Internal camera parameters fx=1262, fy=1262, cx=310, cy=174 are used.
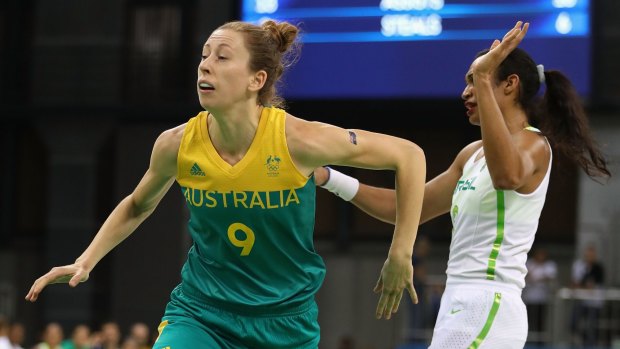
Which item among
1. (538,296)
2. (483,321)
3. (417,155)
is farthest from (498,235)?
(538,296)

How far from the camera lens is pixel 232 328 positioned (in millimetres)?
4598

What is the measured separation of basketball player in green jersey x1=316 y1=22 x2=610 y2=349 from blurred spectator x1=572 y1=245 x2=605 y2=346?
928cm

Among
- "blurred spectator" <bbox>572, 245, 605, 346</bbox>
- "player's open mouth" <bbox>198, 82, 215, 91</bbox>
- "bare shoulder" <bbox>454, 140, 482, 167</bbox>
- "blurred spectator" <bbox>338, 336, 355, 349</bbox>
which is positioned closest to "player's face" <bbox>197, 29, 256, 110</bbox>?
"player's open mouth" <bbox>198, 82, 215, 91</bbox>

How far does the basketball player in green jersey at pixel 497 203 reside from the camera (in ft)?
15.5

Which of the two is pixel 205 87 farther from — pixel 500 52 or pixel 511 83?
pixel 511 83

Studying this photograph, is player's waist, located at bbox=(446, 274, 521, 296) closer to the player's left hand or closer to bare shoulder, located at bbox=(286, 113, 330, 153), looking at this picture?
the player's left hand

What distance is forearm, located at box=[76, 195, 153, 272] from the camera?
4824mm

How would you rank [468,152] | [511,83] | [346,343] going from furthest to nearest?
[346,343] → [468,152] → [511,83]

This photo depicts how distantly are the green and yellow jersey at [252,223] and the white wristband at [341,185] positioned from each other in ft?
2.12

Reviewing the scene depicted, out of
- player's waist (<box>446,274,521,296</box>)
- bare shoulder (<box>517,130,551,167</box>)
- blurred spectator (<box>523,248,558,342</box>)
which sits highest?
bare shoulder (<box>517,130,551,167</box>)

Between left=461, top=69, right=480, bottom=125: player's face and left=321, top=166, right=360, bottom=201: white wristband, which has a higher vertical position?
left=461, top=69, right=480, bottom=125: player's face

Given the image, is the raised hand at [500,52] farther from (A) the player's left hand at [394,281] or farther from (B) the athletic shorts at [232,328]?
(B) the athletic shorts at [232,328]

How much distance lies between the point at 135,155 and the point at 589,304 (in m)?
6.72

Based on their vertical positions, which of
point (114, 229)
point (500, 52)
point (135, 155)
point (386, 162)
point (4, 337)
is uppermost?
point (500, 52)
